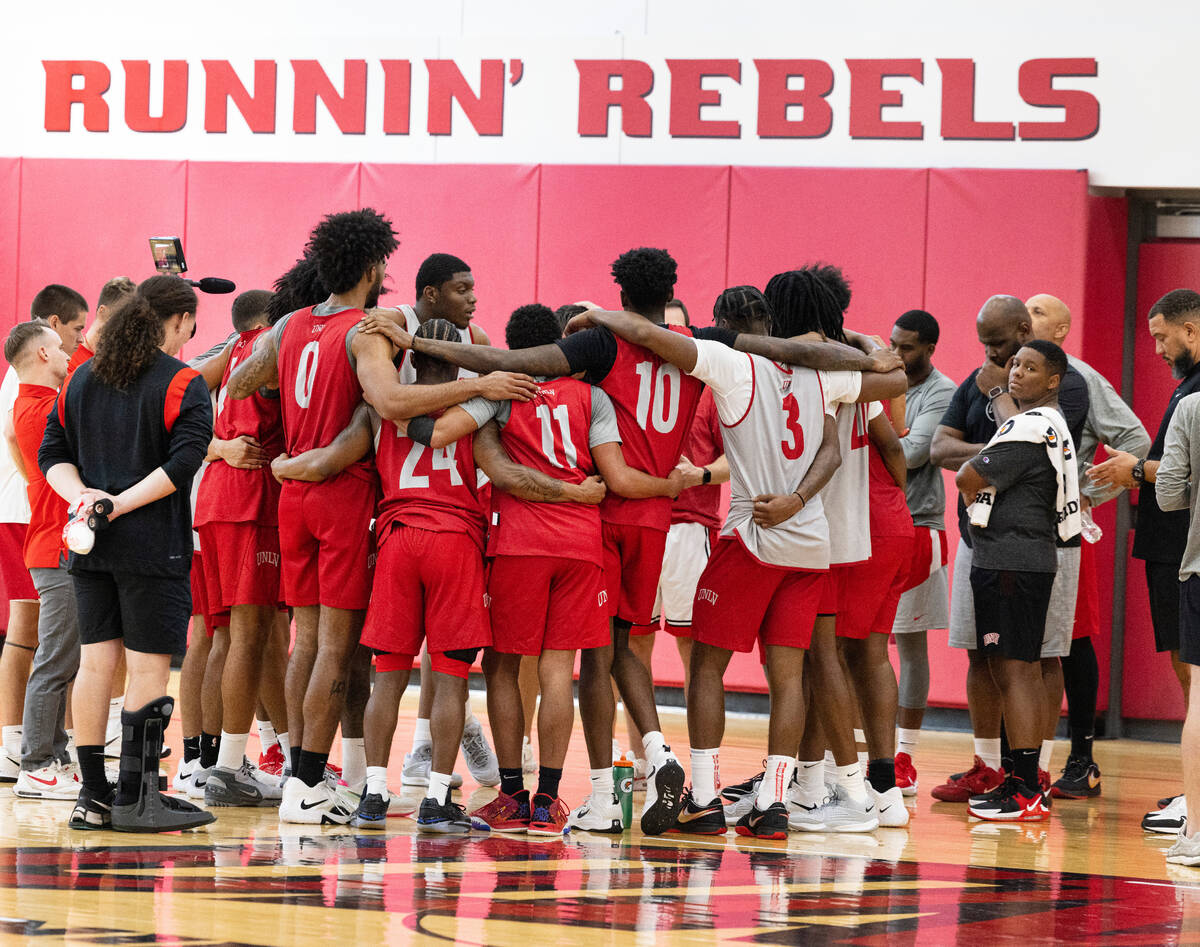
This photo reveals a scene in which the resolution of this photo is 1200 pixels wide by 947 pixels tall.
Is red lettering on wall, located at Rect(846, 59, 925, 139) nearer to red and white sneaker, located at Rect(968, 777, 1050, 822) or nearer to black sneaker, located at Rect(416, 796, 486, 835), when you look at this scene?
red and white sneaker, located at Rect(968, 777, 1050, 822)

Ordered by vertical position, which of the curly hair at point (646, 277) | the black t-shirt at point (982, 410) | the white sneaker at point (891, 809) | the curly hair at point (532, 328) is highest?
the curly hair at point (646, 277)

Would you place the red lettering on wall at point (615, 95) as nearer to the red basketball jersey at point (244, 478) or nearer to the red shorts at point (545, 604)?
the red basketball jersey at point (244, 478)

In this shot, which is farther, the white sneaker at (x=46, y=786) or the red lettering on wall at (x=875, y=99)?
the red lettering on wall at (x=875, y=99)

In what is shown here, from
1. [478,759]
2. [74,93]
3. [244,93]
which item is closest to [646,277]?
[478,759]

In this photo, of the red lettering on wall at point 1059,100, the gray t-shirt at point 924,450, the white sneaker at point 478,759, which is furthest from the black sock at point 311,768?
the red lettering on wall at point 1059,100

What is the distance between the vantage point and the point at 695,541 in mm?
6043

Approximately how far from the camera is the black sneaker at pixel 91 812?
173 inches

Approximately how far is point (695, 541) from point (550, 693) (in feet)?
5.41

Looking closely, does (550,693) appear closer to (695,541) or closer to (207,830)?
(207,830)

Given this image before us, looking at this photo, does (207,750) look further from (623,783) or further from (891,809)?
(891,809)

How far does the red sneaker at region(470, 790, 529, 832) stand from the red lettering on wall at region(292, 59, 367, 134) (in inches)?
200

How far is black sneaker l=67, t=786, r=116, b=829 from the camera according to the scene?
4387mm

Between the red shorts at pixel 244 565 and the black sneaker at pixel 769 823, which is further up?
the red shorts at pixel 244 565

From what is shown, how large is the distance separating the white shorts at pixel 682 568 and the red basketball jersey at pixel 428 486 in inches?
57.5
